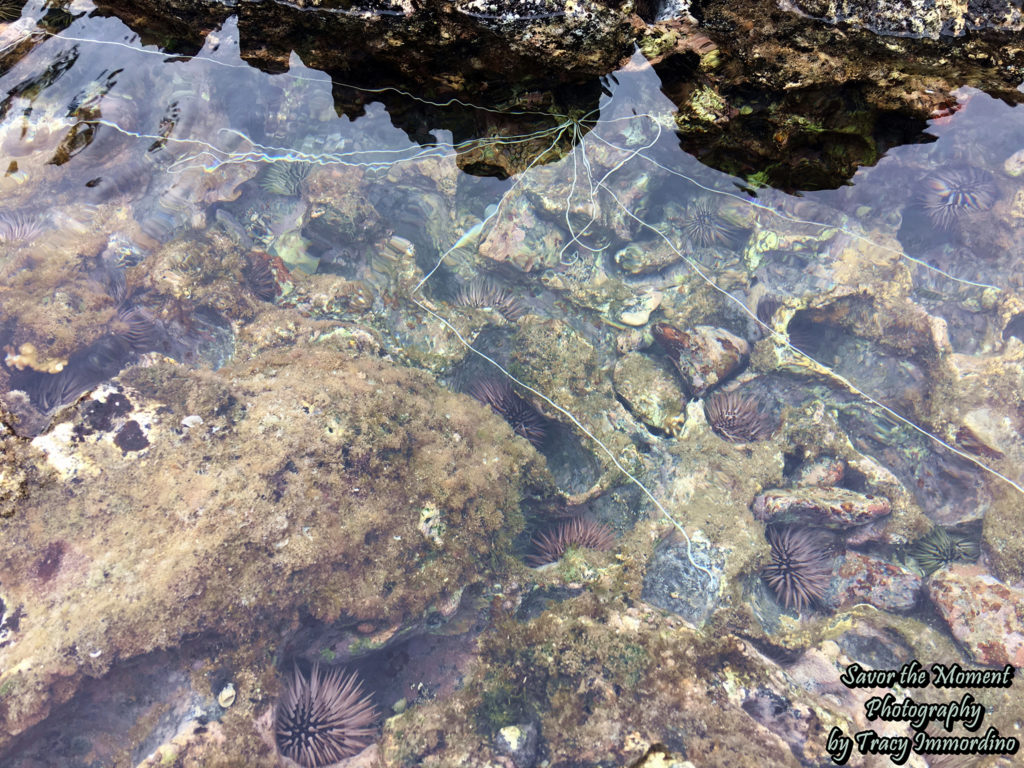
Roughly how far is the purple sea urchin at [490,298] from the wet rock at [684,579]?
12.9 feet

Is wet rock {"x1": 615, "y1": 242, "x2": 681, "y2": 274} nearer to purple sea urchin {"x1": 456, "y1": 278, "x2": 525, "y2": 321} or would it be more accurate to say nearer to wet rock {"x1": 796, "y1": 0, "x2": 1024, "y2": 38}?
purple sea urchin {"x1": 456, "y1": 278, "x2": 525, "y2": 321}

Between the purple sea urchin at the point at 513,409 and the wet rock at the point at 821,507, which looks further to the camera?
the purple sea urchin at the point at 513,409

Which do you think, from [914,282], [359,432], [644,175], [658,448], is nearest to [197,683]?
[359,432]

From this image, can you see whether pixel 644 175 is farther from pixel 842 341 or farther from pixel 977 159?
pixel 977 159

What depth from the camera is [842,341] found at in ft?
24.4

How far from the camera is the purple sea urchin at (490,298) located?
716 centimetres

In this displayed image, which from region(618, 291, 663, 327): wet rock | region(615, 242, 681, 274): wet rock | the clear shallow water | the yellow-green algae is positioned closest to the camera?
the yellow-green algae

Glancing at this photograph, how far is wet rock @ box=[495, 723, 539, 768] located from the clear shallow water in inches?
97.7

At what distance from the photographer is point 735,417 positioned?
6.51 m

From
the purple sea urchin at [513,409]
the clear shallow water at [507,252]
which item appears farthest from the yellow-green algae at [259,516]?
the clear shallow water at [507,252]

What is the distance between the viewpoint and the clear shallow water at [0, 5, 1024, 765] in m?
6.19

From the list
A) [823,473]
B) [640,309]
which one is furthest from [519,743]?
[640,309]

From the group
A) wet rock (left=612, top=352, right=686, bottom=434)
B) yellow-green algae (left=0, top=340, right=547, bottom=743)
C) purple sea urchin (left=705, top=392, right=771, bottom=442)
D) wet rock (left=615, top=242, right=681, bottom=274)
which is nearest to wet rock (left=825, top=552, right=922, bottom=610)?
purple sea urchin (left=705, top=392, right=771, bottom=442)

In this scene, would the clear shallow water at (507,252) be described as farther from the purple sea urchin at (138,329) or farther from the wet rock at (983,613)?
the wet rock at (983,613)
